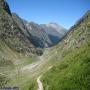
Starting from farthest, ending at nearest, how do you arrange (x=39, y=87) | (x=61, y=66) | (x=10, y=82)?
1. (x=10, y=82)
2. (x=61, y=66)
3. (x=39, y=87)

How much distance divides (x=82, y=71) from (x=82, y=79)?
262 inches

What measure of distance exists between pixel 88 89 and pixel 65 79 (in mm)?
15264

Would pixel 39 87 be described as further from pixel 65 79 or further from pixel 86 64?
pixel 86 64

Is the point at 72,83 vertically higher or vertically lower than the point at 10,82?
lower

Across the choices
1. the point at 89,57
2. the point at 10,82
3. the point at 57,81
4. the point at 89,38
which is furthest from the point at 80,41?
the point at 57,81

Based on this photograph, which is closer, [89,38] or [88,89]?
[88,89]

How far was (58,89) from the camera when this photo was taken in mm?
88375

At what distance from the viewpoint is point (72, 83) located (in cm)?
8881

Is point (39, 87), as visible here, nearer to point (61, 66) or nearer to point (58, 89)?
point (58, 89)

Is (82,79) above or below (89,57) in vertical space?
below

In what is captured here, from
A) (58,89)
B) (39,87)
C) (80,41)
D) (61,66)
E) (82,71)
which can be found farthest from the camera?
(80,41)

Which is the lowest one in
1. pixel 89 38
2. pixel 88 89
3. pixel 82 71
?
pixel 88 89

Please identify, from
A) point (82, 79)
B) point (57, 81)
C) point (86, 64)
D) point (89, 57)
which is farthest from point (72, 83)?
point (89, 57)

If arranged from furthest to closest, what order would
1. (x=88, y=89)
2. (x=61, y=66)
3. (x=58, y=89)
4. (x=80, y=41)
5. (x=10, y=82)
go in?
(x=80, y=41) < (x=10, y=82) < (x=61, y=66) < (x=58, y=89) < (x=88, y=89)
